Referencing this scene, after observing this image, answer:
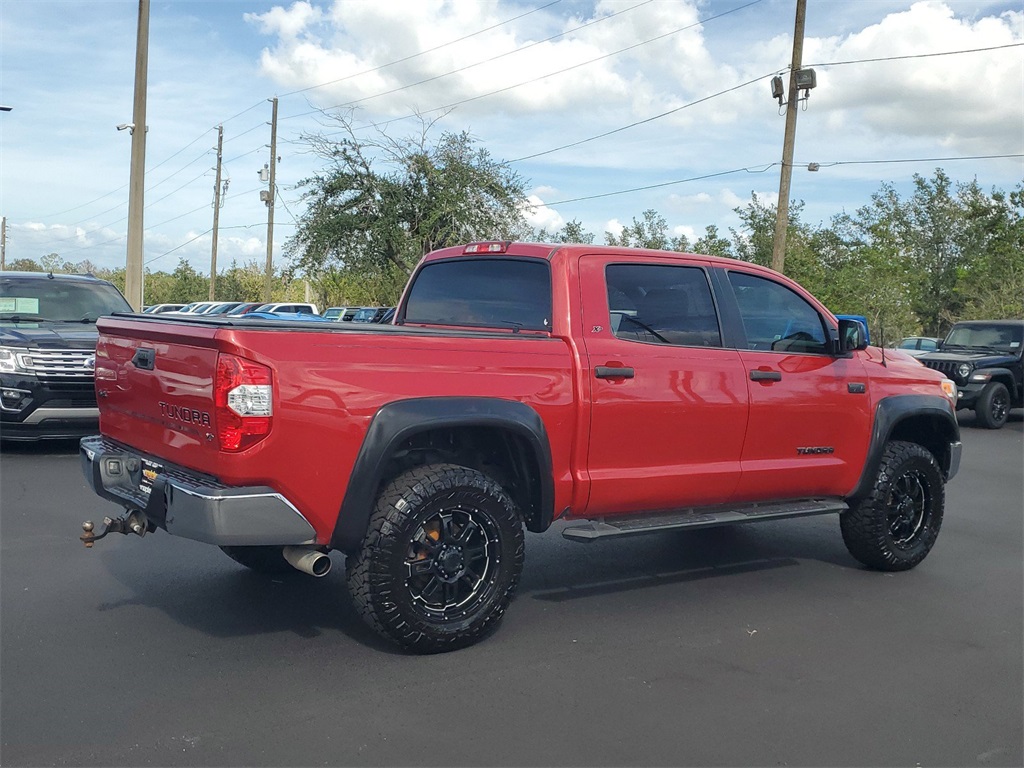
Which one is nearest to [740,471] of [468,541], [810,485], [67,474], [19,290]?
[810,485]

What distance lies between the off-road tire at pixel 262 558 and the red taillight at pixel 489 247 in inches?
78.9

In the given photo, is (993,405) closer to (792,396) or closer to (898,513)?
(898,513)

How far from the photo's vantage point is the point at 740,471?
5469 millimetres

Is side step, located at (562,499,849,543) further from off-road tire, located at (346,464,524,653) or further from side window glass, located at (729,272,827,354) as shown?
side window glass, located at (729,272,827,354)

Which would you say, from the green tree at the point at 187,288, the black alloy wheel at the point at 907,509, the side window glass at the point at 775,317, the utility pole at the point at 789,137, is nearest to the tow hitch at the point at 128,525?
the side window glass at the point at 775,317

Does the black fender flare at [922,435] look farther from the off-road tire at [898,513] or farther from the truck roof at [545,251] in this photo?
the truck roof at [545,251]

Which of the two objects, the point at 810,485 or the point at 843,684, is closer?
the point at 843,684

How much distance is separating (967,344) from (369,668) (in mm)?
16291

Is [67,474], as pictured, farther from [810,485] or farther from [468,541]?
[810,485]

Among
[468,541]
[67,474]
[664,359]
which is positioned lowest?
[67,474]

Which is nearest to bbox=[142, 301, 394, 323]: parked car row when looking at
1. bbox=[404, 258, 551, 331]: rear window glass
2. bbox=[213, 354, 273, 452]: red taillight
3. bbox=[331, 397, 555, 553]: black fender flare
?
bbox=[404, 258, 551, 331]: rear window glass

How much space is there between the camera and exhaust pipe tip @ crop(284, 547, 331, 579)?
420 centimetres

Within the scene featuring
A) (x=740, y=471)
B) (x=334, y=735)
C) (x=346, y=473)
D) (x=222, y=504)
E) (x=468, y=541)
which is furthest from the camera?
(x=740, y=471)

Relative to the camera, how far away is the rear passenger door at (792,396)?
5559mm
